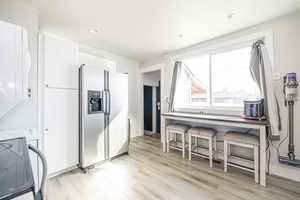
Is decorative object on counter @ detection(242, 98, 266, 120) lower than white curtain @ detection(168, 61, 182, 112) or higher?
lower

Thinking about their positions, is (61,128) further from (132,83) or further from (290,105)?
(290,105)

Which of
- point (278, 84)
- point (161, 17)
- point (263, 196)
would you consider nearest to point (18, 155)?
point (161, 17)

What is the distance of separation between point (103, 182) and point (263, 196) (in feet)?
7.00

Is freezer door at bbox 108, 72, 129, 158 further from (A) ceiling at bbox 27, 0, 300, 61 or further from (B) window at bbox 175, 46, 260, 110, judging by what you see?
(B) window at bbox 175, 46, 260, 110

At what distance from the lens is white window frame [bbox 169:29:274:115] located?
85.6 inches

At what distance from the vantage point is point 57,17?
79.7 inches

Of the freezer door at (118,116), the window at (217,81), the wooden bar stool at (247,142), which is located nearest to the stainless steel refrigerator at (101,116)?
the freezer door at (118,116)

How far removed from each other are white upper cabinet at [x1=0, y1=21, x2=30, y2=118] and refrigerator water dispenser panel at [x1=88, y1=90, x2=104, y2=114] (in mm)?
1195

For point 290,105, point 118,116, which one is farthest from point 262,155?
point 118,116

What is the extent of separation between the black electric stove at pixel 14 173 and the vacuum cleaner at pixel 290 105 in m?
2.89

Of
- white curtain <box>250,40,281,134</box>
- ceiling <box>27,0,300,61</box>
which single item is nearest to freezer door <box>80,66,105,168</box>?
ceiling <box>27,0,300,61</box>

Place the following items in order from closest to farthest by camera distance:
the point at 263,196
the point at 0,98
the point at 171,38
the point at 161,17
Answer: the point at 0,98, the point at 263,196, the point at 161,17, the point at 171,38

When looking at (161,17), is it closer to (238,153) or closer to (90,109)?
(90,109)

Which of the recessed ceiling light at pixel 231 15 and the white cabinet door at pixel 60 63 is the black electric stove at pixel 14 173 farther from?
the recessed ceiling light at pixel 231 15
